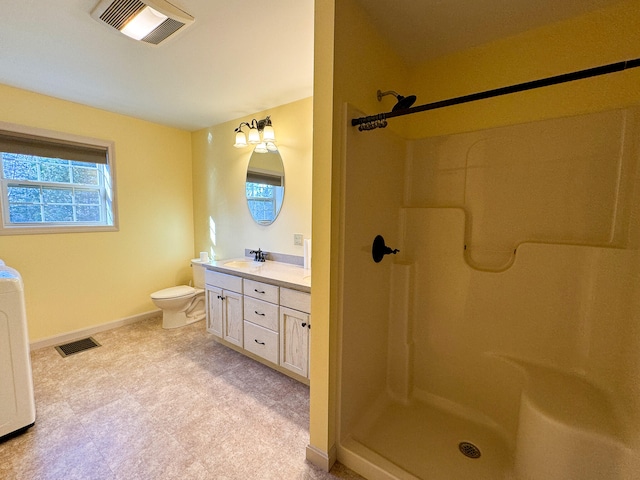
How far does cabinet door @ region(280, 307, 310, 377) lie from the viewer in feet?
6.40

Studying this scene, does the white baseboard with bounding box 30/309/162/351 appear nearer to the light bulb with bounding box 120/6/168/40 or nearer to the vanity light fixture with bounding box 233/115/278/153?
the vanity light fixture with bounding box 233/115/278/153

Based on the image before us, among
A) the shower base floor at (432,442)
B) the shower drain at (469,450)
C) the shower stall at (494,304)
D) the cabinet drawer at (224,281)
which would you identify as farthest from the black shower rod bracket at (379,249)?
the cabinet drawer at (224,281)

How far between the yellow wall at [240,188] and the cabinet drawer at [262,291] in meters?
0.60

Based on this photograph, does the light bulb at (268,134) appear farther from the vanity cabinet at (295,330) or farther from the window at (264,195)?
the vanity cabinet at (295,330)

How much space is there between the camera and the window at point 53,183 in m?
2.39

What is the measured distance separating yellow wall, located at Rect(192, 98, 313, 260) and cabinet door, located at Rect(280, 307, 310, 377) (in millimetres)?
778

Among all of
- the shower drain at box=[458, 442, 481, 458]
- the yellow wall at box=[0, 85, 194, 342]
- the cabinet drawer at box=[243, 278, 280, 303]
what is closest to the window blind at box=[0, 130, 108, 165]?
the yellow wall at box=[0, 85, 194, 342]

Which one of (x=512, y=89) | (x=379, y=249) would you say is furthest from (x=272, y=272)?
(x=512, y=89)

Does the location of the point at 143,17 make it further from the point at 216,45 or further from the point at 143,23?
the point at 216,45

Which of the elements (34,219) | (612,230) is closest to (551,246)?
(612,230)

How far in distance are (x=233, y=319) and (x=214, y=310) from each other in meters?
0.29

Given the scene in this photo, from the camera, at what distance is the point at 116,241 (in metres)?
3.00

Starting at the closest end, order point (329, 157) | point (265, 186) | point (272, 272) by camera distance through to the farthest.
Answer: point (329, 157) → point (272, 272) → point (265, 186)

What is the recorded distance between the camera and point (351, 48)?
1308mm
